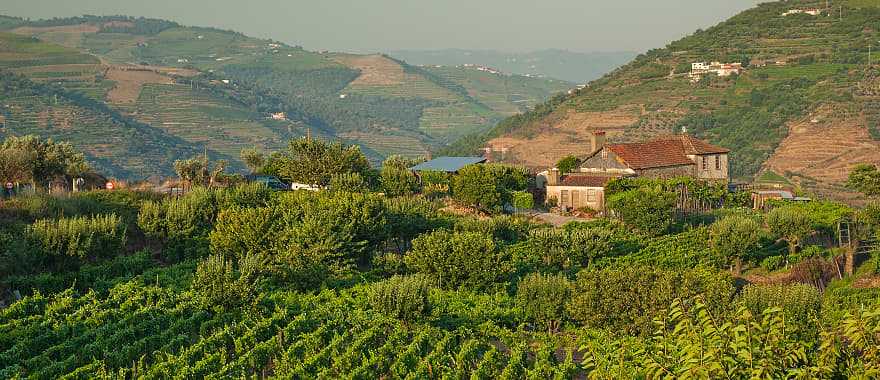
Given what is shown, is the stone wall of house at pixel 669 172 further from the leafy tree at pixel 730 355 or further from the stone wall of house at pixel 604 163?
the leafy tree at pixel 730 355

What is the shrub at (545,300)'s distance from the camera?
97.8 ft

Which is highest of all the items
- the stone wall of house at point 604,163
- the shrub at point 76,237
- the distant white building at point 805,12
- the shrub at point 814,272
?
the distant white building at point 805,12

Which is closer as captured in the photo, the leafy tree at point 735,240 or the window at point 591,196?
the leafy tree at point 735,240

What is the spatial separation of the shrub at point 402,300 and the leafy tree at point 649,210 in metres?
20.9

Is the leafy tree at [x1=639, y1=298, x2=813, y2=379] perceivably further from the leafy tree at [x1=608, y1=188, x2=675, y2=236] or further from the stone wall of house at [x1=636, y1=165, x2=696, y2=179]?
the stone wall of house at [x1=636, y1=165, x2=696, y2=179]

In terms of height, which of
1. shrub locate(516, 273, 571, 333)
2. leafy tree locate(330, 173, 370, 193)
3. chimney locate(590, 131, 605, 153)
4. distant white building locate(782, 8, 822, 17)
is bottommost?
shrub locate(516, 273, 571, 333)

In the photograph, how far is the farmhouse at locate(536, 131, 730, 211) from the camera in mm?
55188

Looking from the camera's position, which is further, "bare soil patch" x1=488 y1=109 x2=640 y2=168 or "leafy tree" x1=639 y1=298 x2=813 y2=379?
"bare soil patch" x1=488 y1=109 x2=640 y2=168

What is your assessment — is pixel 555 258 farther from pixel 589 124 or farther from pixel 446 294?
pixel 589 124

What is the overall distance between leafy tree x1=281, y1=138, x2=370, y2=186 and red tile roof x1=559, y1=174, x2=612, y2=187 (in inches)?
537

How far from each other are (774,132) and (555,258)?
60.4 metres

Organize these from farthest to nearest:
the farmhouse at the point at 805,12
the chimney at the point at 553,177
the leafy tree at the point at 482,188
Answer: the farmhouse at the point at 805,12 < the chimney at the point at 553,177 < the leafy tree at the point at 482,188

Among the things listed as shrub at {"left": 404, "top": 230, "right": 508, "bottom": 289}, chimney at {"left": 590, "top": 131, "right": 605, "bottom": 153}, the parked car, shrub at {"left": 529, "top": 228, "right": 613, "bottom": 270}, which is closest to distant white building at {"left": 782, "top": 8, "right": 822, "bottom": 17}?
chimney at {"left": 590, "top": 131, "right": 605, "bottom": 153}

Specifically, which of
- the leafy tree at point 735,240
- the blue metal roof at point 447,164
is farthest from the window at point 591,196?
the leafy tree at point 735,240
